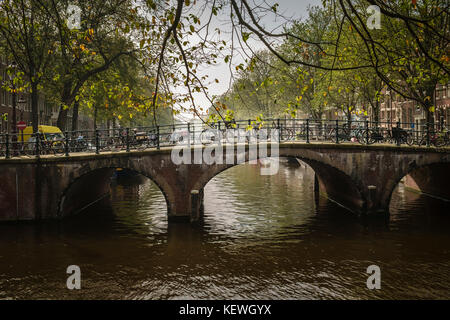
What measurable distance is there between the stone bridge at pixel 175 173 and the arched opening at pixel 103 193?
0.57ft

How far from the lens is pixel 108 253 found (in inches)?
533

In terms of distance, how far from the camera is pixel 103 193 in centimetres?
2509

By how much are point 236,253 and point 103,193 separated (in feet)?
46.6

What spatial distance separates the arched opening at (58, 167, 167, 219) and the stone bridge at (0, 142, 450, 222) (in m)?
0.17

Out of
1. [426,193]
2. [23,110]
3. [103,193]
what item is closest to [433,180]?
[426,193]

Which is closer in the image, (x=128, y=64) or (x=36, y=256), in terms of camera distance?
(x=36, y=256)

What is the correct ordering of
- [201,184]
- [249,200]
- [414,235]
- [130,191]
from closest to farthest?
[414,235] < [201,184] < [249,200] < [130,191]

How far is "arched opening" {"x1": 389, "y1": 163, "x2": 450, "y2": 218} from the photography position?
2014 centimetres

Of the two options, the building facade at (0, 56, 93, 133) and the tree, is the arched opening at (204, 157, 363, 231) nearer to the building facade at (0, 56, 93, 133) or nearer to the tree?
the tree

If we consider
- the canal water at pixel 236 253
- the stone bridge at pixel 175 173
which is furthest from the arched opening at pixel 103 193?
the canal water at pixel 236 253

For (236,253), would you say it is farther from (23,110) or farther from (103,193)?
(23,110)

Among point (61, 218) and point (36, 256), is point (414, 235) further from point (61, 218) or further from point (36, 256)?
point (61, 218)
